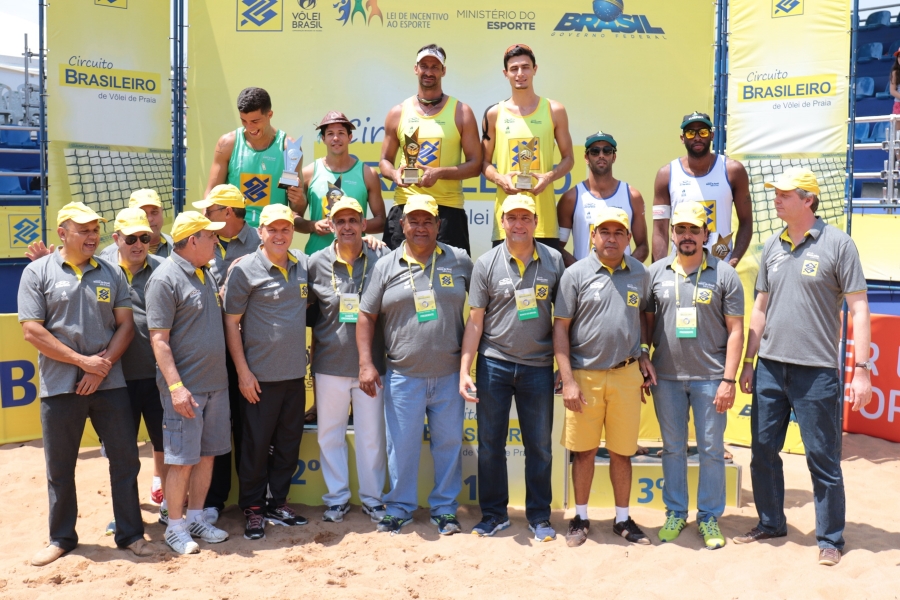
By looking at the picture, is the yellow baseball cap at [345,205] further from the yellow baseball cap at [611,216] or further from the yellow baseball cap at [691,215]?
the yellow baseball cap at [691,215]

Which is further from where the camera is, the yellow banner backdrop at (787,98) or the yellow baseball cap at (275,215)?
the yellow banner backdrop at (787,98)

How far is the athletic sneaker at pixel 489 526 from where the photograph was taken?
449 centimetres

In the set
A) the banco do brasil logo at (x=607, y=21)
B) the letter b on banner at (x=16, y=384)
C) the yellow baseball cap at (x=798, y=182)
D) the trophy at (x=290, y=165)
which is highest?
the banco do brasil logo at (x=607, y=21)

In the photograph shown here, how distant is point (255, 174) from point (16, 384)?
290cm

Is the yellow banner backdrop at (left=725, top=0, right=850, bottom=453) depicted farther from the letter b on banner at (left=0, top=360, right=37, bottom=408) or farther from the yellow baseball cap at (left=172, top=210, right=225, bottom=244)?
the letter b on banner at (left=0, top=360, right=37, bottom=408)

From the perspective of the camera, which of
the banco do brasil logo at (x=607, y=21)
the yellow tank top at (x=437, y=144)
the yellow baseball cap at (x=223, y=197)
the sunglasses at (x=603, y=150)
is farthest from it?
the banco do brasil logo at (x=607, y=21)

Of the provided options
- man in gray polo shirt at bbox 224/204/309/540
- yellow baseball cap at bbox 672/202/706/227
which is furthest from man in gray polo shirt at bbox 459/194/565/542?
man in gray polo shirt at bbox 224/204/309/540

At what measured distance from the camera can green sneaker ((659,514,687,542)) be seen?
4410 mm

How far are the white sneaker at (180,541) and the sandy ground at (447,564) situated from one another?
0.19 feet

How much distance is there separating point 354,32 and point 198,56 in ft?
4.31

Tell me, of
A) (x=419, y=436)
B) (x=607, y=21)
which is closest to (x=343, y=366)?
(x=419, y=436)

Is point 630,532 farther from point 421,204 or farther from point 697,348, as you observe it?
point 421,204

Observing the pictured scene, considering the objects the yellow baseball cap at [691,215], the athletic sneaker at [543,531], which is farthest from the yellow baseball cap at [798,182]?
the athletic sneaker at [543,531]

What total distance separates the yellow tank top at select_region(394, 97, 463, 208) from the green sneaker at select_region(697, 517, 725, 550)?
246 cm
